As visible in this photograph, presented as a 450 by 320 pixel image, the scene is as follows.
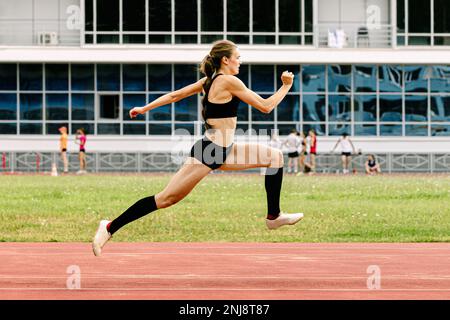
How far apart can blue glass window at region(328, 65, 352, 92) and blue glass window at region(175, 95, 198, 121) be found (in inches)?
239

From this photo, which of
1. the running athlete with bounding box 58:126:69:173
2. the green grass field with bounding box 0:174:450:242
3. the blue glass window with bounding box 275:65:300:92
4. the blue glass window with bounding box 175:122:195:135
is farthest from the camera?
the blue glass window with bounding box 275:65:300:92

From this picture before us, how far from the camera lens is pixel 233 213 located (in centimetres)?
2142

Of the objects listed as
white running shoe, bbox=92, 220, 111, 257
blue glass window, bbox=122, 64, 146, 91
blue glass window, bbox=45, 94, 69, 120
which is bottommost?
white running shoe, bbox=92, 220, 111, 257

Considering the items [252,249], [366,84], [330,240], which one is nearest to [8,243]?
[252,249]

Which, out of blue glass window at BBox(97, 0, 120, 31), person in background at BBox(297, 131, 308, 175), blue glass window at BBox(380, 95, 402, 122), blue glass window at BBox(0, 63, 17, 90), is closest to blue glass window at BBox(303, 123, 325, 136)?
person in background at BBox(297, 131, 308, 175)

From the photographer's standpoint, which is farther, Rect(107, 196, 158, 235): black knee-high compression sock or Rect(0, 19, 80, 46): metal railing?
Rect(0, 19, 80, 46): metal railing

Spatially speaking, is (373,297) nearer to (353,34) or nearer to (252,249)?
(252,249)

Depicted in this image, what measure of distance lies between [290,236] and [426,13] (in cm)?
3297

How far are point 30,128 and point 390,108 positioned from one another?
52.5 ft

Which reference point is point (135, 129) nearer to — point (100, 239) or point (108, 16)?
point (108, 16)

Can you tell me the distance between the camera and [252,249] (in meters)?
14.6

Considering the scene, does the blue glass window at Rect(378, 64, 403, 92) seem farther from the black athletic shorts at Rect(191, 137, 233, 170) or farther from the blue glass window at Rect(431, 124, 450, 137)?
the black athletic shorts at Rect(191, 137, 233, 170)

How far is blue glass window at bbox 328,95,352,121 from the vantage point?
4750 centimetres

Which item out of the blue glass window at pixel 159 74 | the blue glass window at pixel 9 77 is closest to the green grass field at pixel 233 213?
the blue glass window at pixel 159 74
